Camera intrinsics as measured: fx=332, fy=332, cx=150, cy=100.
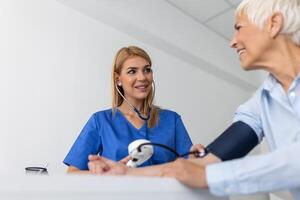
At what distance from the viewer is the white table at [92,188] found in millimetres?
448

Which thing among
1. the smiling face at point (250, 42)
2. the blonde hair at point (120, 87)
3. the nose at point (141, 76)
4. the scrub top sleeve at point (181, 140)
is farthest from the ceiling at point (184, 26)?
the smiling face at point (250, 42)

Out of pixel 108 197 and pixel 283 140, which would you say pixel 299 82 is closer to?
pixel 283 140

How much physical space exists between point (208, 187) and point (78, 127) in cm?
145

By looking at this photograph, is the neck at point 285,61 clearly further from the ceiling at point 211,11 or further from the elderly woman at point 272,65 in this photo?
the ceiling at point 211,11

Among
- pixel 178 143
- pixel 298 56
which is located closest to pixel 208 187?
pixel 298 56

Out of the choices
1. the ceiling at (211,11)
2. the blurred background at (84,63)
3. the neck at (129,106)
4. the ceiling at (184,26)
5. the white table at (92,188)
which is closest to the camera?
the white table at (92,188)

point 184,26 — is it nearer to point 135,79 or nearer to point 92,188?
point 135,79

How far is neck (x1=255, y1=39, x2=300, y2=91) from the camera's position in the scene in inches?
36.6

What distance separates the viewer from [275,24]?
0.93 meters

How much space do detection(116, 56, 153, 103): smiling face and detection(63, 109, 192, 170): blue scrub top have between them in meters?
0.12

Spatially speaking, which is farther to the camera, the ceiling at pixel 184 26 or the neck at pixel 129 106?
the ceiling at pixel 184 26

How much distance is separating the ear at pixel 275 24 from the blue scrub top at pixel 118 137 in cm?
57

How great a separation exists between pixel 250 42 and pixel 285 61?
0.36 feet

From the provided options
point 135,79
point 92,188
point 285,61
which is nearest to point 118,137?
point 135,79
